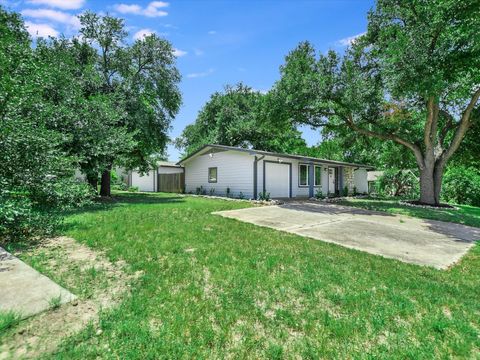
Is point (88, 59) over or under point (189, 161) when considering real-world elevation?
over

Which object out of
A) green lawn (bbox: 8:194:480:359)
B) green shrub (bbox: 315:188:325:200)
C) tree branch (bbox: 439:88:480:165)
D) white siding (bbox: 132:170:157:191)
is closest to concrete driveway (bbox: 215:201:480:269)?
green lawn (bbox: 8:194:480:359)

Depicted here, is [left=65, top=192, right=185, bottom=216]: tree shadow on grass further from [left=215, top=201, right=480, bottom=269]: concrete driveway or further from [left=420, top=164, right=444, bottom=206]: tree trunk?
[left=420, top=164, right=444, bottom=206]: tree trunk

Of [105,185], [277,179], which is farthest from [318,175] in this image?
[105,185]

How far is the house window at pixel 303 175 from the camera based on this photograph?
17.5 metres

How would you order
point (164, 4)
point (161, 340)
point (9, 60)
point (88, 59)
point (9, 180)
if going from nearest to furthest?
point (161, 340)
point (9, 180)
point (9, 60)
point (164, 4)
point (88, 59)

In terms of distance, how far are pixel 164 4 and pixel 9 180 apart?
22.4 feet

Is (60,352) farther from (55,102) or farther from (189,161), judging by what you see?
(189,161)

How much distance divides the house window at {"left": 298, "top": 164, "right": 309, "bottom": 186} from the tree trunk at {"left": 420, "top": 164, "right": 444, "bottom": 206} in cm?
663

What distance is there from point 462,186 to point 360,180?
25.8ft

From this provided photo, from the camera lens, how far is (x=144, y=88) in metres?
15.4

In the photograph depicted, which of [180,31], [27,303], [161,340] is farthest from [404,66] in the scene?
[27,303]

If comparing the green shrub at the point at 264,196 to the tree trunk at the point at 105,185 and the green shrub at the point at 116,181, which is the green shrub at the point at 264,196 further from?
the green shrub at the point at 116,181

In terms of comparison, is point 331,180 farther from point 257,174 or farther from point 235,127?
point 235,127

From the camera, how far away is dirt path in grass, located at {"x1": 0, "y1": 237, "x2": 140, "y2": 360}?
7.15 ft
